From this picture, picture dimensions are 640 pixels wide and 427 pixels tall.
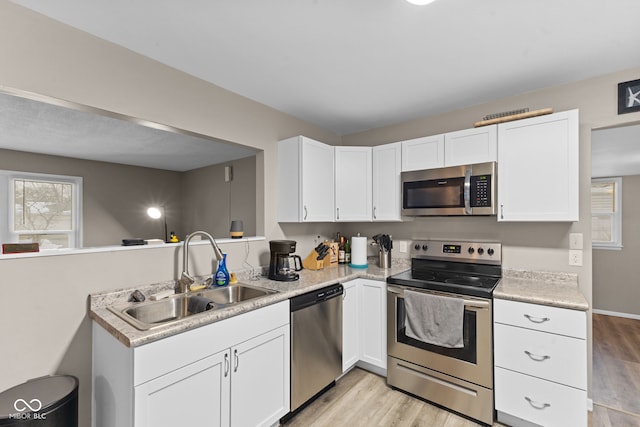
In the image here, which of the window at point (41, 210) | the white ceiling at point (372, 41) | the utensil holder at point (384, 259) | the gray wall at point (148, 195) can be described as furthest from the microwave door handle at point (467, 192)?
the window at point (41, 210)

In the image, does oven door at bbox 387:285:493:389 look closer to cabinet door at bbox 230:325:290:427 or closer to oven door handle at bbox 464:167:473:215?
oven door handle at bbox 464:167:473:215

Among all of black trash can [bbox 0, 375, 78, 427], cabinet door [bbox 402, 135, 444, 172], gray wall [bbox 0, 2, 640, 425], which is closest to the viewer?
black trash can [bbox 0, 375, 78, 427]

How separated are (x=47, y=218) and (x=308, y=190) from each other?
168 inches

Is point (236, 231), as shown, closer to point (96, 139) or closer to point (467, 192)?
point (467, 192)

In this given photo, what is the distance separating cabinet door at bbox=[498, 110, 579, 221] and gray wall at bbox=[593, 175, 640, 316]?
4015 mm

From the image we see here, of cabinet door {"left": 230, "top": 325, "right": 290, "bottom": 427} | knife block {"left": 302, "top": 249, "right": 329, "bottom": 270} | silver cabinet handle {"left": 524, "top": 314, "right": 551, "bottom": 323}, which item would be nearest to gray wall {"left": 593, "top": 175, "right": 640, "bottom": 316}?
silver cabinet handle {"left": 524, "top": 314, "right": 551, "bottom": 323}

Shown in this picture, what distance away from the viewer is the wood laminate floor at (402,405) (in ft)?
6.42

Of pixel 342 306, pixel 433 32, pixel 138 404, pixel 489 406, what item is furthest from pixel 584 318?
pixel 138 404

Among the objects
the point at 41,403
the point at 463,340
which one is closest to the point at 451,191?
the point at 463,340

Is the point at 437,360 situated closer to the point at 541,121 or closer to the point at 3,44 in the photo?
the point at 541,121

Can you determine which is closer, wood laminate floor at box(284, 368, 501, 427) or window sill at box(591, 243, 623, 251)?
wood laminate floor at box(284, 368, 501, 427)

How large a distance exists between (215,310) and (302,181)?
1.36m

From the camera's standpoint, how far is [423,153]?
8.62 feet

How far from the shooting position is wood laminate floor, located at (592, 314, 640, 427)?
1999mm
